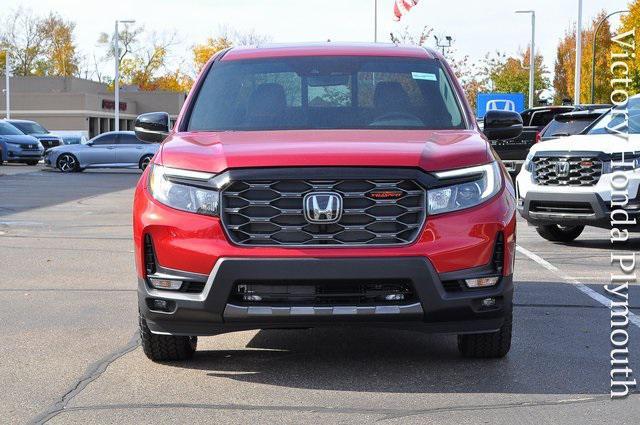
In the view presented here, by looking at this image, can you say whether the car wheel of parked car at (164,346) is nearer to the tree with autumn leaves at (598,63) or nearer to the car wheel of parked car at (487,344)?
the car wheel of parked car at (487,344)

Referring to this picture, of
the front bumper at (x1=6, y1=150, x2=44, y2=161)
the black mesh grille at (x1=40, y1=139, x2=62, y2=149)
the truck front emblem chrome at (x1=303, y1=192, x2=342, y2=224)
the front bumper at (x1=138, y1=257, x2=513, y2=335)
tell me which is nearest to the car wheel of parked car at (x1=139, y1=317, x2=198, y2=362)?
the front bumper at (x1=138, y1=257, x2=513, y2=335)

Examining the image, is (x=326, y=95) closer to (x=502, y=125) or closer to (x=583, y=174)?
(x=502, y=125)

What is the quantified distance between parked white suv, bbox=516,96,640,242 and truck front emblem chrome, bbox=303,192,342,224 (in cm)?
714

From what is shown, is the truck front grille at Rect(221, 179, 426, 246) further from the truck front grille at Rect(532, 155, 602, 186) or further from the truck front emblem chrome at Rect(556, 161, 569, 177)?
the truck front emblem chrome at Rect(556, 161, 569, 177)

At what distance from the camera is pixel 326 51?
7.57 metres

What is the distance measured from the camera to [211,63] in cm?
762

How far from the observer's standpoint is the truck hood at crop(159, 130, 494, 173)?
5859 millimetres

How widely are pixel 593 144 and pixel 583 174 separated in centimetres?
39

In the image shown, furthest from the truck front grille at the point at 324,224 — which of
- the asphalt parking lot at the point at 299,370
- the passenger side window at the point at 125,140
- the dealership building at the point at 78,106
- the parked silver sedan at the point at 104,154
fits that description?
the dealership building at the point at 78,106

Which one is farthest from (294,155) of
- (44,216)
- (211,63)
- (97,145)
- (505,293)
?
(97,145)

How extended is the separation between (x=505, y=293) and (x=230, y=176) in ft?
5.18

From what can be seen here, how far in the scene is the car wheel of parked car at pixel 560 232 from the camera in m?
13.9

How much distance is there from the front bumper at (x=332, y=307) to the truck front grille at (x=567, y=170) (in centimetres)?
697

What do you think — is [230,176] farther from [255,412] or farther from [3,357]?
[3,357]
